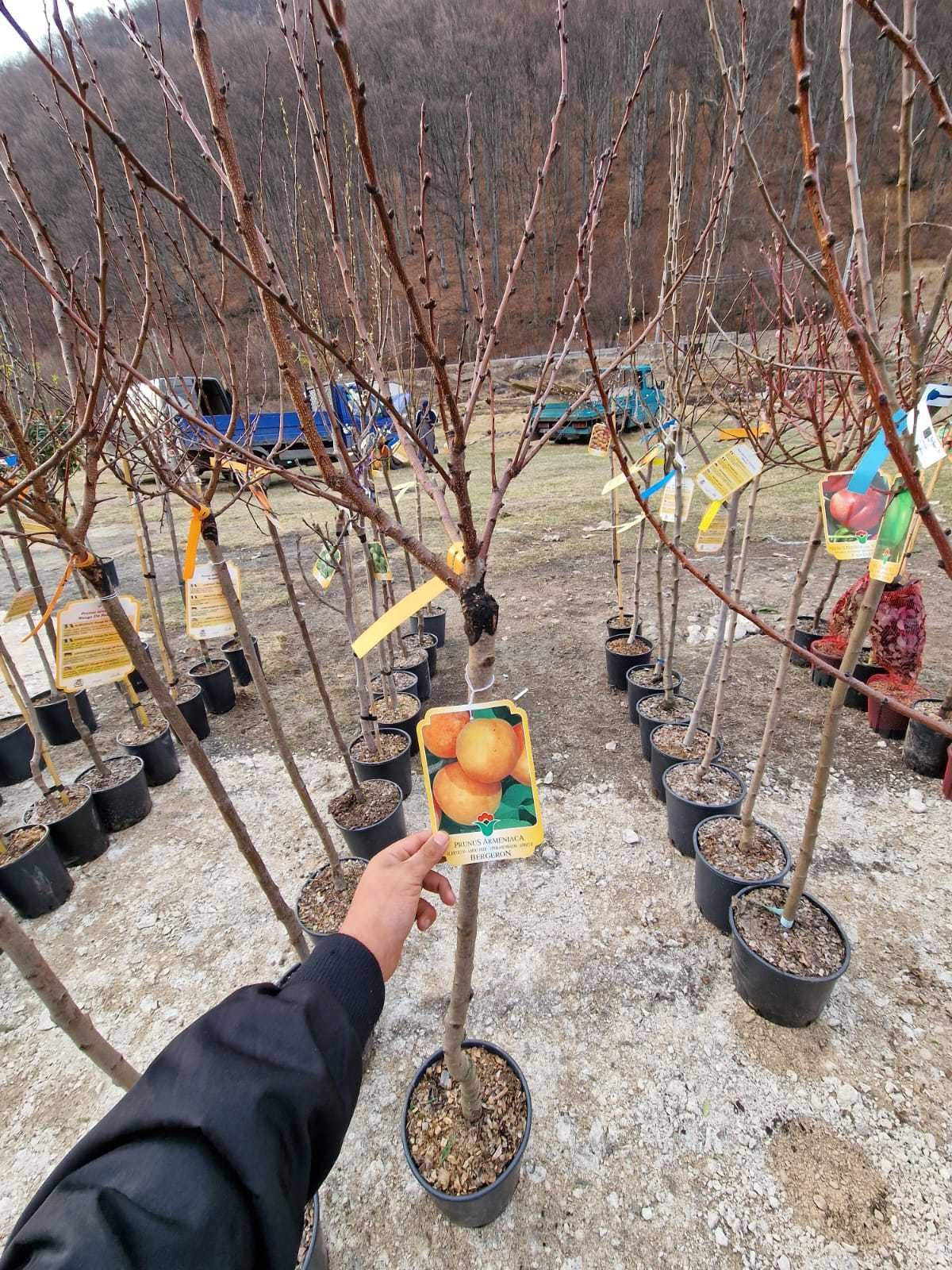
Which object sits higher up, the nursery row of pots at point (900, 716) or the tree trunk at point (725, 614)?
the tree trunk at point (725, 614)

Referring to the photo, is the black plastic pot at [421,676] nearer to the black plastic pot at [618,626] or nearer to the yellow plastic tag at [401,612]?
the black plastic pot at [618,626]

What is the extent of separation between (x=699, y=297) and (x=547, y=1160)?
3.08m

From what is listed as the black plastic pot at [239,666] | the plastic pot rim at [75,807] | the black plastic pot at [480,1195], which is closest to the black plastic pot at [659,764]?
the black plastic pot at [480,1195]

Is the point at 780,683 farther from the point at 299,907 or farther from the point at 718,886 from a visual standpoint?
the point at 299,907

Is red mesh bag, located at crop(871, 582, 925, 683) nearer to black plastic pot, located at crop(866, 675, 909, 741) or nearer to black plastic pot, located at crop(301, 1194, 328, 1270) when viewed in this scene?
black plastic pot, located at crop(866, 675, 909, 741)

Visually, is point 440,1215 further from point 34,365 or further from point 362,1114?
point 34,365

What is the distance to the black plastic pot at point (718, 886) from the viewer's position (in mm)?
2143

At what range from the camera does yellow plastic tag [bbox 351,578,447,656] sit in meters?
1.10

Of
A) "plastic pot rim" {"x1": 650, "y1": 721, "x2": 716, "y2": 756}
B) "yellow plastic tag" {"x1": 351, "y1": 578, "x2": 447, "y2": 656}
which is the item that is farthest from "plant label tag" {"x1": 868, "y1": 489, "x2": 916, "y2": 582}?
"plastic pot rim" {"x1": 650, "y1": 721, "x2": 716, "y2": 756}

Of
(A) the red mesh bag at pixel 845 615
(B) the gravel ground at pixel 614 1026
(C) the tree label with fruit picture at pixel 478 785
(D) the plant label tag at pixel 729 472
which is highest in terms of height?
(D) the plant label tag at pixel 729 472

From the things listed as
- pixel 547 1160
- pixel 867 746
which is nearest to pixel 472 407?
pixel 547 1160

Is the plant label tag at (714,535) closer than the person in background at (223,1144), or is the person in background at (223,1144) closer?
the person in background at (223,1144)

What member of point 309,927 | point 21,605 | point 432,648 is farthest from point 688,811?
point 21,605

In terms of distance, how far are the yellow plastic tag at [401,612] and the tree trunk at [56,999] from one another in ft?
2.89
